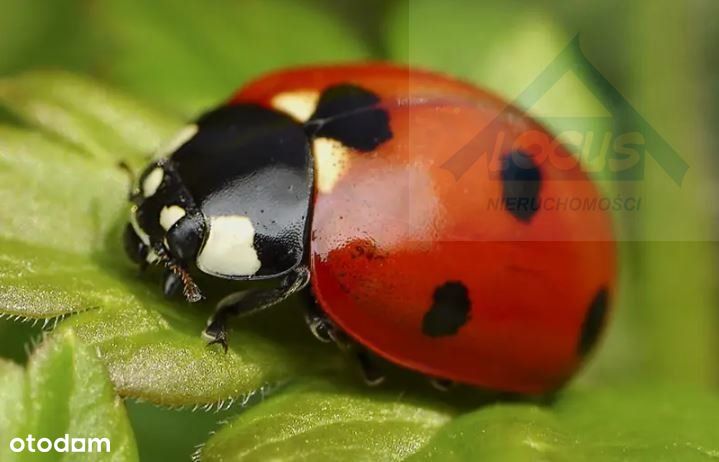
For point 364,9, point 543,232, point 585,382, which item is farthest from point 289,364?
point 364,9

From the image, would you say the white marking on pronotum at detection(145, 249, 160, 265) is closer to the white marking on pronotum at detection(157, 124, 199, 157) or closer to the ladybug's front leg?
the white marking on pronotum at detection(157, 124, 199, 157)

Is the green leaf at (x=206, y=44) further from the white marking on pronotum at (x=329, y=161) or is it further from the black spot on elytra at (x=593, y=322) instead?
the black spot on elytra at (x=593, y=322)

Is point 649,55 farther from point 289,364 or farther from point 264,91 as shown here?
point 289,364

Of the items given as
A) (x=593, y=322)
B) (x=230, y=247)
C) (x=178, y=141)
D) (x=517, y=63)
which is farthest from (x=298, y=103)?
(x=517, y=63)

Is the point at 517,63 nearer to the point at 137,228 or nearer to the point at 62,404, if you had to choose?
the point at 137,228

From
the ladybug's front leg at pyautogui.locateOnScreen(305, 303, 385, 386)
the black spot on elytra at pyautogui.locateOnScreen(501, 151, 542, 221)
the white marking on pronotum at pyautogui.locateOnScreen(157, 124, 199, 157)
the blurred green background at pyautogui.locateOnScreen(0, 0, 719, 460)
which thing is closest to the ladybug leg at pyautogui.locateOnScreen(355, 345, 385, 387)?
the ladybug's front leg at pyautogui.locateOnScreen(305, 303, 385, 386)

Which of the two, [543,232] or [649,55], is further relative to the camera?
[649,55]
